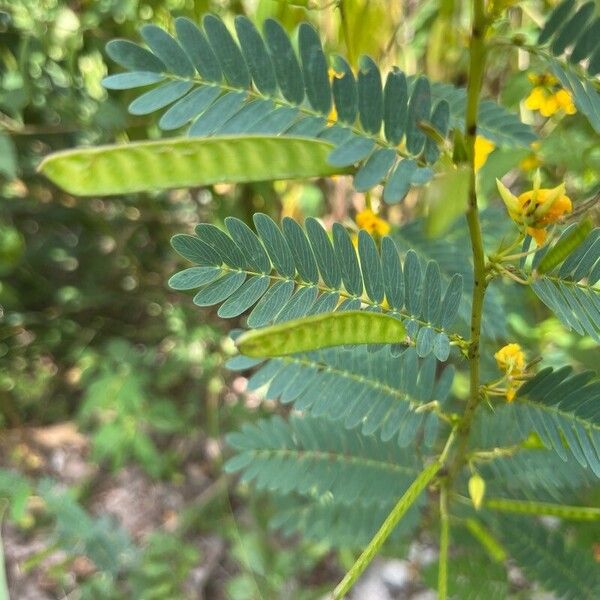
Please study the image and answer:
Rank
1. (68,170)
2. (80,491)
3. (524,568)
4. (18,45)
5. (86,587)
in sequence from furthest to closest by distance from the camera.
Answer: (80,491) < (86,587) < (18,45) < (524,568) < (68,170)

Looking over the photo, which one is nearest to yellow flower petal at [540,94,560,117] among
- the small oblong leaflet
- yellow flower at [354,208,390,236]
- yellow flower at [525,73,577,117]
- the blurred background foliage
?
yellow flower at [525,73,577,117]

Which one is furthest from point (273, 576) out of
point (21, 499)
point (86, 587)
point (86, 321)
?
point (86, 321)

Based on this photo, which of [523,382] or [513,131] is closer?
[523,382]

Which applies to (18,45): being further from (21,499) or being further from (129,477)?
(129,477)

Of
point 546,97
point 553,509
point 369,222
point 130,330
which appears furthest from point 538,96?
point 130,330

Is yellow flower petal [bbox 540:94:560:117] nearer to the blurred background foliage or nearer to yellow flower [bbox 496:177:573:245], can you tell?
the blurred background foliage
